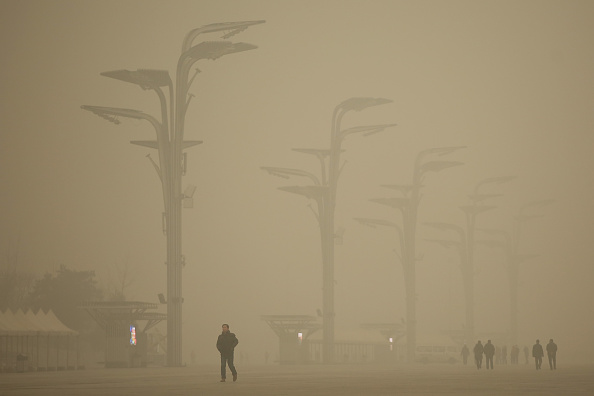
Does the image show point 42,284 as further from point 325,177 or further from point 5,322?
point 5,322

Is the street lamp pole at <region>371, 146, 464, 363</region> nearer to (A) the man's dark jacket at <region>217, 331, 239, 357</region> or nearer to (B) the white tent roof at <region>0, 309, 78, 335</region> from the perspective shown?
(B) the white tent roof at <region>0, 309, 78, 335</region>

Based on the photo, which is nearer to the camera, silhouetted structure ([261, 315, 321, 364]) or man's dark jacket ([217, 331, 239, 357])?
man's dark jacket ([217, 331, 239, 357])

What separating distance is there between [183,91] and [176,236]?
6.62m

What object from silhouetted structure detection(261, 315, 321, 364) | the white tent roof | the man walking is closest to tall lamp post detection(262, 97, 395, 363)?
silhouetted structure detection(261, 315, 321, 364)

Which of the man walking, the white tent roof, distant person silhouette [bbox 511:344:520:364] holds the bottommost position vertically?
distant person silhouette [bbox 511:344:520:364]

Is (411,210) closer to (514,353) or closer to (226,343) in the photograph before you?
(514,353)

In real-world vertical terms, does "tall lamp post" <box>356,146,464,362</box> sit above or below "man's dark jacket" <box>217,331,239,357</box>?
above

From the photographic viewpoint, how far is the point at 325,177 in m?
64.3

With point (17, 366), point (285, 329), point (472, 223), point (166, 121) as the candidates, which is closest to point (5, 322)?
point (17, 366)

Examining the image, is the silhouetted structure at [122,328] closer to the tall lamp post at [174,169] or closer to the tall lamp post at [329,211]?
the tall lamp post at [174,169]

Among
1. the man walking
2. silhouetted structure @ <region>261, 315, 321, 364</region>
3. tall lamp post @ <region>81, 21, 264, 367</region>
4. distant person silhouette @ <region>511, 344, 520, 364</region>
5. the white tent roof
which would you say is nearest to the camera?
the man walking

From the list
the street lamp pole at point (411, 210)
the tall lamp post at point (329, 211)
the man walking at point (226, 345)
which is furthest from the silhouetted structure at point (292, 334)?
the man walking at point (226, 345)

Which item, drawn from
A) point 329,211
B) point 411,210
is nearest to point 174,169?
point 329,211

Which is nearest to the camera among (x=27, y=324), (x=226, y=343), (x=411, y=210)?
(x=226, y=343)
